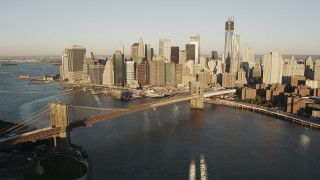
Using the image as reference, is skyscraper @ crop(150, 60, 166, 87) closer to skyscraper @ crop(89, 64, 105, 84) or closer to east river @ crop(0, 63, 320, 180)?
skyscraper @ crop(89, 64, 105, 84)

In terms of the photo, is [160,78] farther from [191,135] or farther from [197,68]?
[191,135]

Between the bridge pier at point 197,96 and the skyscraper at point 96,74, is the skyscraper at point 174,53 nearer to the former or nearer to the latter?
the skyscraper at point 96,74

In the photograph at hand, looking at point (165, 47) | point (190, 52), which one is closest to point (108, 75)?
point (165, 47)

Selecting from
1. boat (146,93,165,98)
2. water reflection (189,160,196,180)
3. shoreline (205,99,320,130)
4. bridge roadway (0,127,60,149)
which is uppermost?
bridge roadway (0,127,60,149)

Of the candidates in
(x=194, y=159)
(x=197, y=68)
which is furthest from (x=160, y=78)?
(x=194, y=159)

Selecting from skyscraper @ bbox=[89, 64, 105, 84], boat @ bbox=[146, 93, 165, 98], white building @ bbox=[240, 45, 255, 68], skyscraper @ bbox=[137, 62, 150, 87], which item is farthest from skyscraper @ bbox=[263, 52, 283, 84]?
white building @ bbox=[240, 45, 255, 68]

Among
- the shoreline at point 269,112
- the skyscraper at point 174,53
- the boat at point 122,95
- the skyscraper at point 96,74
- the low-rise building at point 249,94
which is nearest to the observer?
the shoreline at point 269,112

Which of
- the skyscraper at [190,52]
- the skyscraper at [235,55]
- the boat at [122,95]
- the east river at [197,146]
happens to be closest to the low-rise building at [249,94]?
the east river at [197,146]

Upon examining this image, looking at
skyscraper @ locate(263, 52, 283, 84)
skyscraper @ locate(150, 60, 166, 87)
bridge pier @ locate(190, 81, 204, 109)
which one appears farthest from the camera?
skyscraper @ locate(150, 60, 166, 87)
